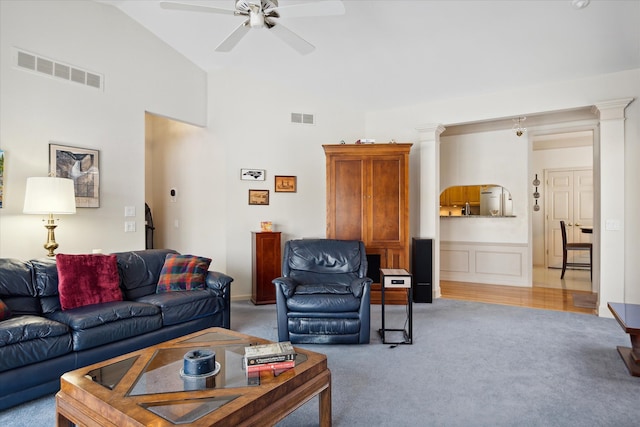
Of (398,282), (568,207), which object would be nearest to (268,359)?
(398,282)

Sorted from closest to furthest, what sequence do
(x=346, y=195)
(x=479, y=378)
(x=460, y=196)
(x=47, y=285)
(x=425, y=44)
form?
1. (x=479, y=378)
2. (x=47, y=285)
3. (x=425, y=44)
4. (x=346, y=195)
5. (x=460, y=196)

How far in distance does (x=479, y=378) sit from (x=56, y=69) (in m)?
4.88

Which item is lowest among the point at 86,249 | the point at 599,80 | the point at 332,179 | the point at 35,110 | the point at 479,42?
the point at 86,249

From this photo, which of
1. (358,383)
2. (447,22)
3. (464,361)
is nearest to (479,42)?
(447,22)

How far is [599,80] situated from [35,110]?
6.35m

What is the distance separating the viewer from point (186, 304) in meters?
3.34

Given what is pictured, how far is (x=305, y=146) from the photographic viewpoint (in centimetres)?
577

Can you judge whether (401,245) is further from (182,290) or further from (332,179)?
(182,290)

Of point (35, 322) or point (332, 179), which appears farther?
point (332, 179)

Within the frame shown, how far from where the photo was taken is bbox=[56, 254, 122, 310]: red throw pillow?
9.70 ft

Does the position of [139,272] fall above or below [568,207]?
below

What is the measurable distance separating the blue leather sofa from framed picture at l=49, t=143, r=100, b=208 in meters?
0.92

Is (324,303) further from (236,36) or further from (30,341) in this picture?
(236,36)

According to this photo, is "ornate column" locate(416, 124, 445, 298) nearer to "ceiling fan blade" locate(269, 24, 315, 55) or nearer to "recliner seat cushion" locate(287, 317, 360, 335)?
"recliner seat cushion" locate(287, 317, 360, 335)
